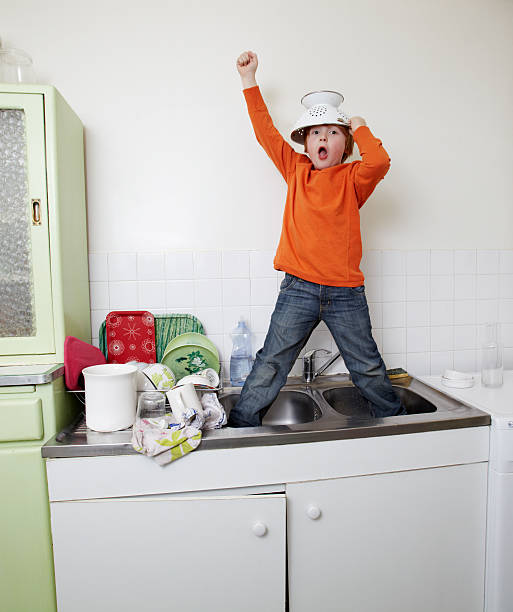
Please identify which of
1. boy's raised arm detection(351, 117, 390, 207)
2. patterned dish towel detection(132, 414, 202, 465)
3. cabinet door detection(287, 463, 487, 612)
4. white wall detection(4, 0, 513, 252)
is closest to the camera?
patterned dish towel detection(132, 414, 202, 465)

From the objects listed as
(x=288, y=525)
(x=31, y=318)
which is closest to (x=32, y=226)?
(x=31, y=318)

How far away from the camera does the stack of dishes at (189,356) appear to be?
158 cm

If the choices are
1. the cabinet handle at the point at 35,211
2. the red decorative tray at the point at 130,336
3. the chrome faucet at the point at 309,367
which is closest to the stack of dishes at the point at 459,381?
the chrome faucet at the point at 309,367

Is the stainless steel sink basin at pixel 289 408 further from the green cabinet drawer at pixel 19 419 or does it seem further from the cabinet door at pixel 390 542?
the green cabinet drawer at pixel 19 419

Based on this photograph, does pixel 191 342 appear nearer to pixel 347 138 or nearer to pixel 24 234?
pixel 24 234

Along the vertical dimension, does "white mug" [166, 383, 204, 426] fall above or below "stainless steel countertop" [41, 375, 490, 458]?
above

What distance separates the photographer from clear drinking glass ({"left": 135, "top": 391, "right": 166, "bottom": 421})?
130 cm

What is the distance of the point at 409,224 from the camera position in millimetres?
1757

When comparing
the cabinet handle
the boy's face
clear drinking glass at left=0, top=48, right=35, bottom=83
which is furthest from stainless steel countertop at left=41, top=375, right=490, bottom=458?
clear drinking glass at left=0, top=48, right=35, bottom=83

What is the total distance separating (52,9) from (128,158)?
1.90 ft

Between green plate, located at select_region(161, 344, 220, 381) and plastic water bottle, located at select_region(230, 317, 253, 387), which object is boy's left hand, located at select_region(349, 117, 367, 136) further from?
green plate, located at select_region(161, 344, 220, 381)

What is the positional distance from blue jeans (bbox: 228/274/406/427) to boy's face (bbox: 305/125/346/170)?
41 cm

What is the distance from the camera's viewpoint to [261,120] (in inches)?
56.1

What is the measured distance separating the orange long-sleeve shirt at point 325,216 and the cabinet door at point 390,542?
650mm
